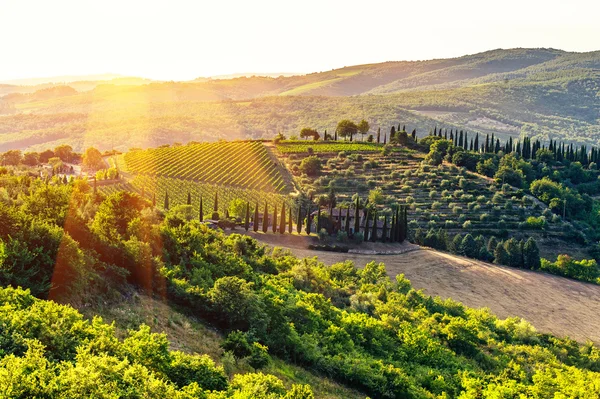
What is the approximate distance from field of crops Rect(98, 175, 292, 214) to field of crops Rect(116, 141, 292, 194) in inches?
110

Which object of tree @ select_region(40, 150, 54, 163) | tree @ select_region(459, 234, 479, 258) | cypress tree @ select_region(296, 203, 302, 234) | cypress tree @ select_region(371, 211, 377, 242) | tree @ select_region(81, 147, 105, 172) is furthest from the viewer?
tree @ select_region(40, 150, 54, 163)

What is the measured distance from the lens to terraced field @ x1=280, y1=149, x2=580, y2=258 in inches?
3558

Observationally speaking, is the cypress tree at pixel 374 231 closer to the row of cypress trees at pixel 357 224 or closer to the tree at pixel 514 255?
the row of cypress trees at pixel 357 224

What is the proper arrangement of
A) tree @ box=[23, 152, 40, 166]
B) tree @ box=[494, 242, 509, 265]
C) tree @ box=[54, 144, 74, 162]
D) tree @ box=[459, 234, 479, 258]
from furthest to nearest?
1. tree @ box=[54, 144, 74, 162]
2. tree @ box=[23, 152, 40, 166]
3. tree @ box=[459, 234, 479, 258]
4. tree @ box=[494, 242, 509, 265]

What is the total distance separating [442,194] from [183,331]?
247ft

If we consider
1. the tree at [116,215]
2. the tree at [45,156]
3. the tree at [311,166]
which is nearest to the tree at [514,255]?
the tree at [311,166]

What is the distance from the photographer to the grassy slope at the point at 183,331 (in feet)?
89.8

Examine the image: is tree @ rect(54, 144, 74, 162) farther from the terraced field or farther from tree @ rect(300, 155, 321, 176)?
tree @ rect(300, 155, 321, 176)

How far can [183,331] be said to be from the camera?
29.4 m

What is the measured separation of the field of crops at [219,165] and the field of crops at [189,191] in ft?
9.14

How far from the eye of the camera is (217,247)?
147 feet

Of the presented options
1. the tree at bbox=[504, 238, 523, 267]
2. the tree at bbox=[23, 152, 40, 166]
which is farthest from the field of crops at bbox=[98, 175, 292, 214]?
the tree at bbox=[23, 152, 40, 166]

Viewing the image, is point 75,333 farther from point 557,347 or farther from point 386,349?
point 557,347

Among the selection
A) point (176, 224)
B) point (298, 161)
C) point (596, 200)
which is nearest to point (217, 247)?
point (176, 224)
